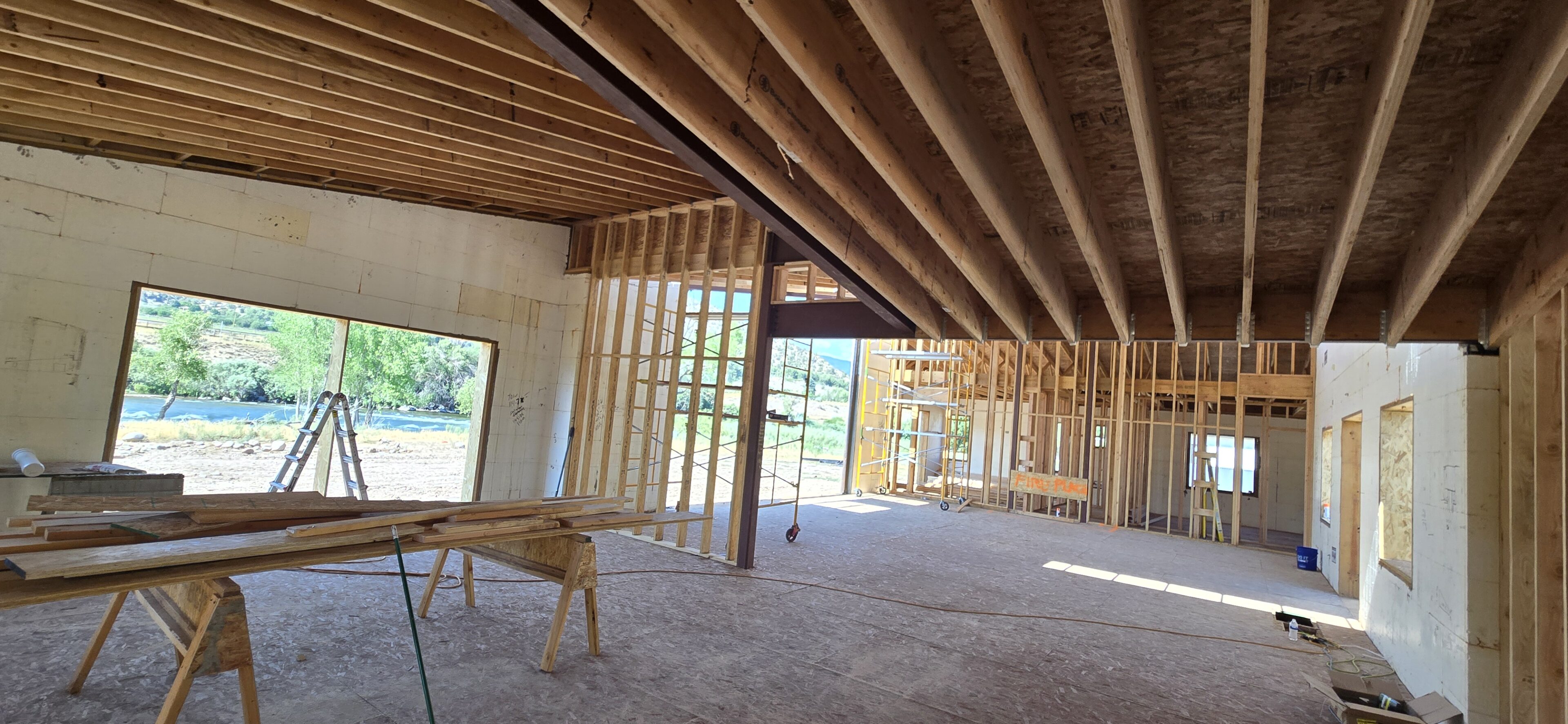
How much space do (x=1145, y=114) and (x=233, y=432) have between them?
18.6 m

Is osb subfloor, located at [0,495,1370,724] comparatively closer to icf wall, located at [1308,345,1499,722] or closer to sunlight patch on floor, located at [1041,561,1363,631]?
sunlight patch on floor, located at [1041,561,1363,631]

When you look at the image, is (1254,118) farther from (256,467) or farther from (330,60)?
(256,467)

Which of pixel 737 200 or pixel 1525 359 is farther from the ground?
pixel 737 200

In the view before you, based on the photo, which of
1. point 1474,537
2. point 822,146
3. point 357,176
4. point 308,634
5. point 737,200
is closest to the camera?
point 822,146

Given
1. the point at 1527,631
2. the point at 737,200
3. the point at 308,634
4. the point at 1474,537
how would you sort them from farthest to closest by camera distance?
the point at 308,634 → the point at 1474,537 → the point at 1527,631 → the point at 737,200

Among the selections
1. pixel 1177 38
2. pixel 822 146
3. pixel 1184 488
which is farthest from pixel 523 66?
pixel 1184 488

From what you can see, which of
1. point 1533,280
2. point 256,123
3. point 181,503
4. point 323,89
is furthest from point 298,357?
point 1533,280

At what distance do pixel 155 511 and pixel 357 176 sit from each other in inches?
163

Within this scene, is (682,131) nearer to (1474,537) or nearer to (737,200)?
(737,200)

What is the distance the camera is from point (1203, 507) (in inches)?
465

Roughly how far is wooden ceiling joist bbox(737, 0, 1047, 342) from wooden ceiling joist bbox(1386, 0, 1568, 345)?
1.62m

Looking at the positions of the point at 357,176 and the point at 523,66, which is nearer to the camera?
the point at 523,66

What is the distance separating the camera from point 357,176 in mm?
6184

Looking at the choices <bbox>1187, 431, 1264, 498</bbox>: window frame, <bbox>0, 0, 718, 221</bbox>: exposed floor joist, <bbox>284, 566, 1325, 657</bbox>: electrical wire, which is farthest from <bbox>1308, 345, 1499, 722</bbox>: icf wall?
<bbox>1187, 431, 1264, 498</bbox>: window frame
